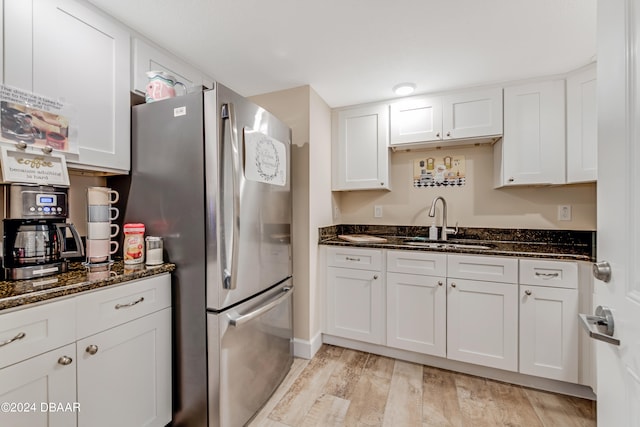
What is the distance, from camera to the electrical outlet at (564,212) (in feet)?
7.13

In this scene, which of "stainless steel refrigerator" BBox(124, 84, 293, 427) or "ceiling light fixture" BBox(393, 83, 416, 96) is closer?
"stainless steel refrigerator" BBox(124, 84, 293, 427)

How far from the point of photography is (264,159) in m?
1.62

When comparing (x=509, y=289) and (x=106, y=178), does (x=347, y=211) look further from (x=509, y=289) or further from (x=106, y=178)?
(x=106, y=178)

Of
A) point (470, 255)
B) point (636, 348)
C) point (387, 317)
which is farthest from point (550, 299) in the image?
point (636, 348)

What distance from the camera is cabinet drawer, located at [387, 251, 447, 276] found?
1.97 m

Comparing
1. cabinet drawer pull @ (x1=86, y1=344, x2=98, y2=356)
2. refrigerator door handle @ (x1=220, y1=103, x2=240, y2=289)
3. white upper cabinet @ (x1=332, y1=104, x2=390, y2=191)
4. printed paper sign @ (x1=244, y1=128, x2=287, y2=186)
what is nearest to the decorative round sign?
printed paper sign @ (x1=244, y1=128, x2=287, y2=186)

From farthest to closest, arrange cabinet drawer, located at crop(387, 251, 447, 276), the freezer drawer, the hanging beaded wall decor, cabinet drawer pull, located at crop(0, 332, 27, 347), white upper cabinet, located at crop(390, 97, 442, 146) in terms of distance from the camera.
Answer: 1. the hanging beaded wall decor
2. white upper cabinet, located at crop(390, 97, 442, 146)
3. cabinet drawer, located at crop(387, 251, 447, 276)
4. the freezer drawer
5. cabinet drawer pull, located at crop(0, 332, 27, 347)

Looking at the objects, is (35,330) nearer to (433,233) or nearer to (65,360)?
(65,360)

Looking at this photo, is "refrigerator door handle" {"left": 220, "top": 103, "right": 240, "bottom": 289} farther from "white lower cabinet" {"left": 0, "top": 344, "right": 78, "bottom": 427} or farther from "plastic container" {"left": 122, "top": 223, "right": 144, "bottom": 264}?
"white lower cabinet" {"left": 0, "top": 344, "right": 78, "bottom": 427}

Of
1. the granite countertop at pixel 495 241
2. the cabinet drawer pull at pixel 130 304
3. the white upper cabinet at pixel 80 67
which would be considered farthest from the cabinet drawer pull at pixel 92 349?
the granite countertop at pixel 495 241

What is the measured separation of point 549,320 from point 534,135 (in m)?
1.33

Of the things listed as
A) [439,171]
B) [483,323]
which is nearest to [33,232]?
[483,323]

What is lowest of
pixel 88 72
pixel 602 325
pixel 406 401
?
pixel 406 401

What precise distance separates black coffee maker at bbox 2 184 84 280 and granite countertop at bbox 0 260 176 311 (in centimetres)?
5
